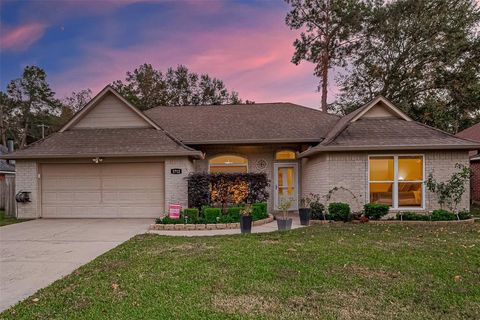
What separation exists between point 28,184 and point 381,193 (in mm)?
13104

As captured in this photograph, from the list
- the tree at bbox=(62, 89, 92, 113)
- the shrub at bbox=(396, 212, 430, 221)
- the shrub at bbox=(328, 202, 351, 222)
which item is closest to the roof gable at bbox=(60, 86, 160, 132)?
the shrub at bbox=(328, 202, 351, 222)

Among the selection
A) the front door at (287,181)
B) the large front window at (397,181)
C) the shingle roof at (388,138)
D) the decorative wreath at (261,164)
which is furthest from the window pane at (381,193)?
the decorative wreath at (261,164)

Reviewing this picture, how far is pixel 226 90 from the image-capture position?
114 ft

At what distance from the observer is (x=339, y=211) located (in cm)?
1016

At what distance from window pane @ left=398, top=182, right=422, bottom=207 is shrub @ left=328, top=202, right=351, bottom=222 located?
2294 mm

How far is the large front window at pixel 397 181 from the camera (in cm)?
1105

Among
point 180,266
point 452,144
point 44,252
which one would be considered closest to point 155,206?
point 44,252

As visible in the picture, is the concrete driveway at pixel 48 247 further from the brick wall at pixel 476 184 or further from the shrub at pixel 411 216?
the brick wall at pixel 476 184

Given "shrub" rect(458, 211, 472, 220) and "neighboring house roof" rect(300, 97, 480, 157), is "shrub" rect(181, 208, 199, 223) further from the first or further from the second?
"shrub" rect(458, 211, 472, 220)

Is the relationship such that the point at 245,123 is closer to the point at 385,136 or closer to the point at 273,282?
the point at 385,136

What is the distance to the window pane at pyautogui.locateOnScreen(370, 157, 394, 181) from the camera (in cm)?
1118

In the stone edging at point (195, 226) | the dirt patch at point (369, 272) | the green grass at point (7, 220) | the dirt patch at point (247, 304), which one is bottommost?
the green grass at point (7, 220)

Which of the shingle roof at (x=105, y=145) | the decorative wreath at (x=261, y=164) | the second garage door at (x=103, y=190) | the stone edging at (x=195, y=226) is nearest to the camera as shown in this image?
the stone edging at (x=195, y=226)

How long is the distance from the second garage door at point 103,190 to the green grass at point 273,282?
194 inches
